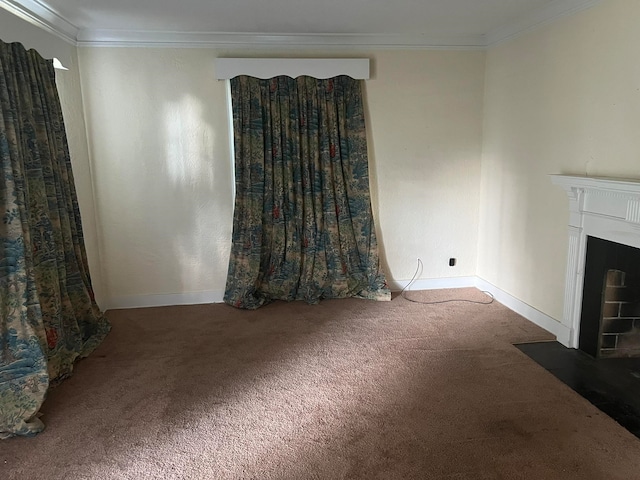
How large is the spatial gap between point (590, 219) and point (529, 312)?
103 centimetres

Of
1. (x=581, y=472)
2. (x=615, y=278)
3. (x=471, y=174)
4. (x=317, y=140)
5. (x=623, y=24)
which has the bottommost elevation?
(x=581, y=472)

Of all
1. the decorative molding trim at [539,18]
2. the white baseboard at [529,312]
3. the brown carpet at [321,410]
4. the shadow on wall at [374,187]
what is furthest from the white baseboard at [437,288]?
the decorative molding trim at [539,18]

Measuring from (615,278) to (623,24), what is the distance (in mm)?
1501

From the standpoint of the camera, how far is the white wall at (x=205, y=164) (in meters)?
3.96

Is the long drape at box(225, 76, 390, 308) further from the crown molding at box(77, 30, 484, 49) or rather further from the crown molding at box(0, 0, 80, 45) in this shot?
the crown molding at box(0, 0, 80, 45)

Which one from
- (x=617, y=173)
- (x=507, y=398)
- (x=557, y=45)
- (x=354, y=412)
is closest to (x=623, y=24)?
(x=557, y=45)

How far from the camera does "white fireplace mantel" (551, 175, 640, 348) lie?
2662 millimetres

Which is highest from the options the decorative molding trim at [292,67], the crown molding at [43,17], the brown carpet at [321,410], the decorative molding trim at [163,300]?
the crown molding at [43,17]

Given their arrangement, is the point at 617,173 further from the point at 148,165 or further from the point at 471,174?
the point at 148,165

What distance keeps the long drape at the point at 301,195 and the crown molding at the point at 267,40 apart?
1.01 feet

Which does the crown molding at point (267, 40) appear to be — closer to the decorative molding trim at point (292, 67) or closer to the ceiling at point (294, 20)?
the ceiling at point (294, 20)

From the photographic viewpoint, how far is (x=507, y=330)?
11.7 feet

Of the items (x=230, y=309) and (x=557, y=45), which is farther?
(x=230, y=309)

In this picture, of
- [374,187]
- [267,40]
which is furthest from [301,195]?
[267,40]
